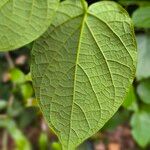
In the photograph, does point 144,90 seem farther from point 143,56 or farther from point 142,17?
point 142,17

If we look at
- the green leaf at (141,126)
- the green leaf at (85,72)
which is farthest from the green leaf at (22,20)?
the green leaf at (141,126)

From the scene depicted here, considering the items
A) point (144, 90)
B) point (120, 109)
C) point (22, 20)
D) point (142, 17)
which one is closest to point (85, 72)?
point (22, 20)

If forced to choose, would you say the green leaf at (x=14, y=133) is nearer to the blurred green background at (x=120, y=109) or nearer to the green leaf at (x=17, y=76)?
the blurred green background at (x=120, y=109)

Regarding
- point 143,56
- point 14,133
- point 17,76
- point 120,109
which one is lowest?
point 14,133

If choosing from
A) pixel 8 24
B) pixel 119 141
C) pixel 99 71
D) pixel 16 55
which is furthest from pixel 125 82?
pixel 119 141

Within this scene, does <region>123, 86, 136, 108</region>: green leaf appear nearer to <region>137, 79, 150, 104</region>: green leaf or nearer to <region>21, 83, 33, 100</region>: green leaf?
<region>137, 79, 150, 104</region>: green leaf

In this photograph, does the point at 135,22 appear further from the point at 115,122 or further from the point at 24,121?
the point at 24,121
